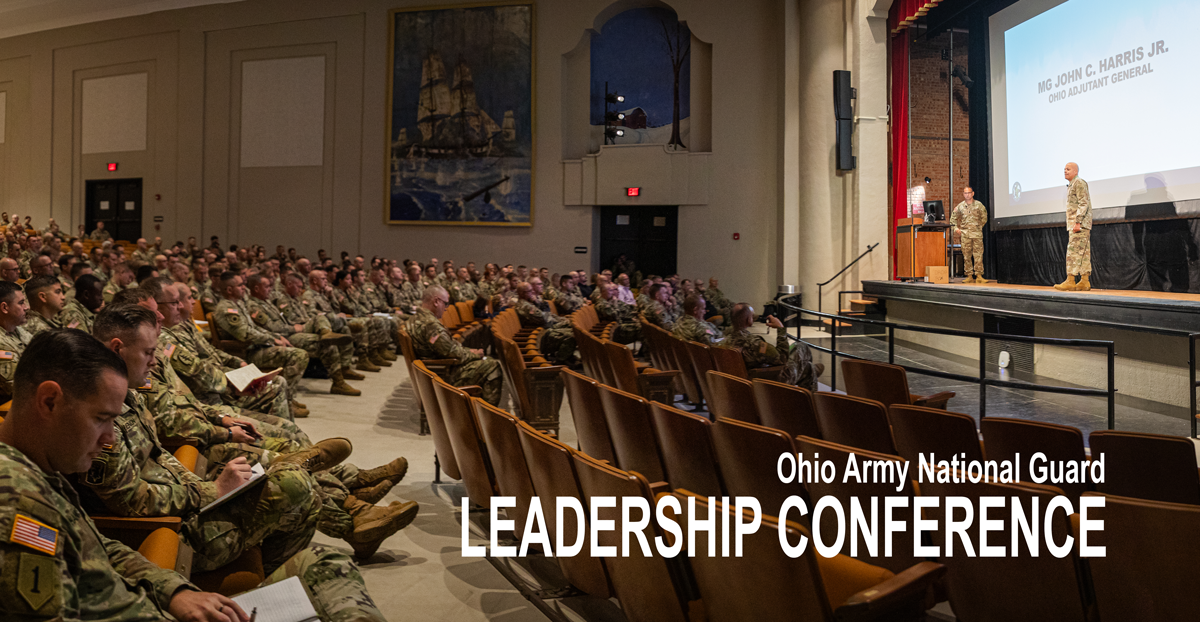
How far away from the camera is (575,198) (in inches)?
573

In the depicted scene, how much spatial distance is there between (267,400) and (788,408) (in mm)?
2821

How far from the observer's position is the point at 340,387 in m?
6.48

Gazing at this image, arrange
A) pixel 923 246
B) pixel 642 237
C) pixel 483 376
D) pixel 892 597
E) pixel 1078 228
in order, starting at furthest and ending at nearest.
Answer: pixel 642 237 < pixel 923 246 < pixel 1078 228 < pixel 483 376 < pixel 892 597

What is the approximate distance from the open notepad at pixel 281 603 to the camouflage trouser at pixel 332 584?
63 millimetres

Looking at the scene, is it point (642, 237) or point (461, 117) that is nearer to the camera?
point (642, 237)

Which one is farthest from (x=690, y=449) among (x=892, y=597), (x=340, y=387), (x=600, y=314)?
(x=600, y=314)

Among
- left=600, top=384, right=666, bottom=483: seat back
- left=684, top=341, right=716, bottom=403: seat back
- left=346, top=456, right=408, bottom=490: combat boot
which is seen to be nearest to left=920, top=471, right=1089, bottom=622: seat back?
left=600, top=384, right=666, bottom=483: seat back

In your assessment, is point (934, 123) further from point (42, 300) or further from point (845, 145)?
point (42, 300)

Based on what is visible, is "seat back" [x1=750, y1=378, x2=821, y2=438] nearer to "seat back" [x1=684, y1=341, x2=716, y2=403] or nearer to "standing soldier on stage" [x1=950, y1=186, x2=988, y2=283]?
"seat back" [x1=684, y1=341, x2=716, y2=403]

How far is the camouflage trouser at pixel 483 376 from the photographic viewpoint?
5102 millimetres

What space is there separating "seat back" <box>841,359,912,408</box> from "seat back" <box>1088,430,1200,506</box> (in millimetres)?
1289

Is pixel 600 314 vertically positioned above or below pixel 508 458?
above

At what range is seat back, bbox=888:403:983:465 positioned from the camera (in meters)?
2.64

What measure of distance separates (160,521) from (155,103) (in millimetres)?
18164
